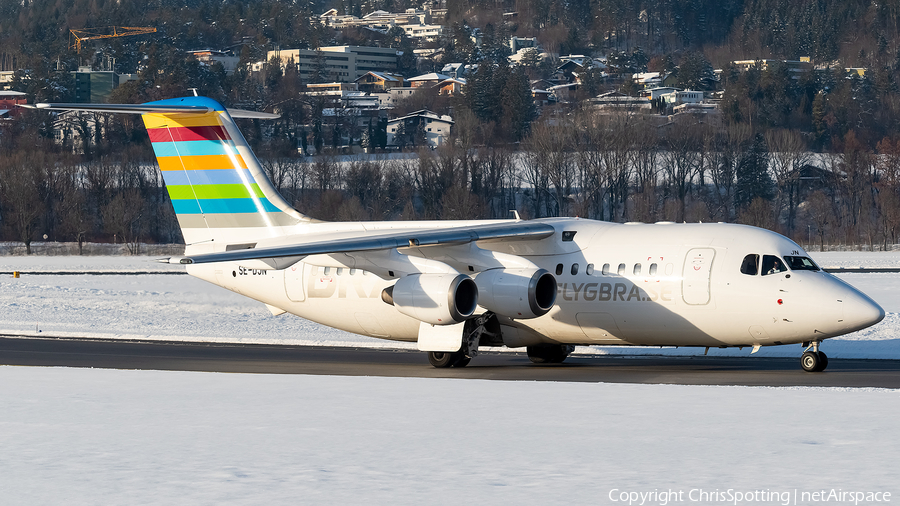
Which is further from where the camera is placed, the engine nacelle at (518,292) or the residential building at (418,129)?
the residential building at (418,129)

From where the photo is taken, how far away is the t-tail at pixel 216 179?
23.6 metres

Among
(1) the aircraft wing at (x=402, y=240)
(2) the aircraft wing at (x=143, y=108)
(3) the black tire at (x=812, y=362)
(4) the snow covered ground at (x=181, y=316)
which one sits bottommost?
(4) the snow covered ground at (x=181, y=316)

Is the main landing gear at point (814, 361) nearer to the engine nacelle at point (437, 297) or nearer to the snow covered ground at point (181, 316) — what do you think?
the snow covered ground at point (181, 316)

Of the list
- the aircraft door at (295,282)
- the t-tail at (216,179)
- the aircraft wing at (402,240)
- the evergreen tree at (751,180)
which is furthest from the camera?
the evergreen tree at (751,180)

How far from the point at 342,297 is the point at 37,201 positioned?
72335 mm

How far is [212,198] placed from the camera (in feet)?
78.4

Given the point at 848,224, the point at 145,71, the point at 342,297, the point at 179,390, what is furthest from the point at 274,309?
the point at 145,71

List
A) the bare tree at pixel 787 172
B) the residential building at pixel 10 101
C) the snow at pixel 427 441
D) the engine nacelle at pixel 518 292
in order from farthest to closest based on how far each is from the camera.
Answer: the residential building at pixel 10 101 → the bare tree at pixel 787 172 → the engine nacelle at pixel 518 292 → the snow at pixel 427 441

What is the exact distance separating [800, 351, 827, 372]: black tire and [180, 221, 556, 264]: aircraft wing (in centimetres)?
486

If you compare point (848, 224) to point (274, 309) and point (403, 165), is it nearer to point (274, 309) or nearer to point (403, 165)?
point (403, 165)

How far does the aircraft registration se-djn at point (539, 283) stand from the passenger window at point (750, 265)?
0.07 ft

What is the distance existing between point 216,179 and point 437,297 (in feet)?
22.3

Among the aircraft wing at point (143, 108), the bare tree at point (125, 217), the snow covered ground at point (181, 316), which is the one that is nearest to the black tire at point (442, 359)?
the snow covered ground at point (181, 316)

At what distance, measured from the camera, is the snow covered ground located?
23.9 m
